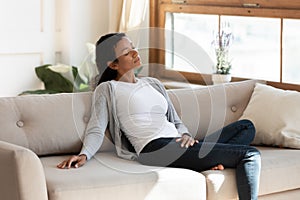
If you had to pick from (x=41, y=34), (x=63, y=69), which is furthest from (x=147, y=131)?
(x=41, y=34)

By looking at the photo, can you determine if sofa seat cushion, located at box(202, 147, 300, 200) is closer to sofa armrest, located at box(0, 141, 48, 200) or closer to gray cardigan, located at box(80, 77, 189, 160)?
gray cardigan, located at box(80, 77, 189, 160)

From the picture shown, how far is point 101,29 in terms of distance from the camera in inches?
224

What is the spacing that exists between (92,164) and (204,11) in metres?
2.26

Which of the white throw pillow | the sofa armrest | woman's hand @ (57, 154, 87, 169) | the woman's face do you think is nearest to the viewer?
the sofa armrest

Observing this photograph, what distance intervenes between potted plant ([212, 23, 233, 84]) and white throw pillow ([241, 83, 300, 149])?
0.95 metres

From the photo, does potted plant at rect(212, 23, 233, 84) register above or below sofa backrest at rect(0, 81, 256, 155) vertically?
above

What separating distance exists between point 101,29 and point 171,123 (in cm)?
242

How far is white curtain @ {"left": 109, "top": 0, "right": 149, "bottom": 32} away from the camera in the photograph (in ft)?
17.6

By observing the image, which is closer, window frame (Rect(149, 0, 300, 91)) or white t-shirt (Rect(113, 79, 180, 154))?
white t-shirt (Rect(113, 79, 180, 154))

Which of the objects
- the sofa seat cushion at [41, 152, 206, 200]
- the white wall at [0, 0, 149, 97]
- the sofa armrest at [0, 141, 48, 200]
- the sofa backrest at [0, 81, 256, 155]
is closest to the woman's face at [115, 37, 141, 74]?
the sofa backrest at [0, 81, 256, 155]

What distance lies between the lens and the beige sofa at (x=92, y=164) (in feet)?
8.95

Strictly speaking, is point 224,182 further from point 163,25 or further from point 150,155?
point 163,25

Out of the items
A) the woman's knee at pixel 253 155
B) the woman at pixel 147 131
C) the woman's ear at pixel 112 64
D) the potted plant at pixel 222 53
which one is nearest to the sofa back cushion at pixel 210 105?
the woman at pixel 147 131

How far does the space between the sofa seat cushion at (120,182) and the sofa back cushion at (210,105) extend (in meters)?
0.58
